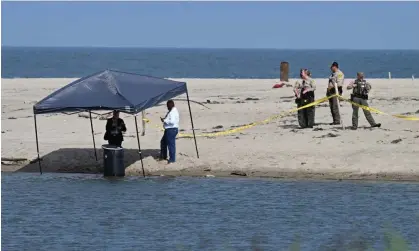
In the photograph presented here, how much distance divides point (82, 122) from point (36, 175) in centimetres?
637

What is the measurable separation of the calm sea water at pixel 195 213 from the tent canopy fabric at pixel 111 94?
58.9 inches

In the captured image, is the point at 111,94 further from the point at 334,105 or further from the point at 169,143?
the point at 334,105

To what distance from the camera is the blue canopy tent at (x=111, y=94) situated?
68.1 feet

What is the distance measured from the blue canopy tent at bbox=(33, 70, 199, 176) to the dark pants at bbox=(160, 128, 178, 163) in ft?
2.46

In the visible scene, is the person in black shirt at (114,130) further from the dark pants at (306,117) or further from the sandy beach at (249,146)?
the dark pants at (306,117)

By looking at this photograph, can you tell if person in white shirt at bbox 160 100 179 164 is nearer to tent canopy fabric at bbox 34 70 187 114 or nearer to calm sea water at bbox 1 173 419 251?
tent canopy fabric at bbox 34 70 187 114

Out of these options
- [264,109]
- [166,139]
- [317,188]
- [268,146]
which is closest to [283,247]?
[317,188]

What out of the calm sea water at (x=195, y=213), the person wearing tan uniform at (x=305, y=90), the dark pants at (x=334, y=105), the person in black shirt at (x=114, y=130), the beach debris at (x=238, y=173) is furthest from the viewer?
the dark pants at (x=334, y=105)

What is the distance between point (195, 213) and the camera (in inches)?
725

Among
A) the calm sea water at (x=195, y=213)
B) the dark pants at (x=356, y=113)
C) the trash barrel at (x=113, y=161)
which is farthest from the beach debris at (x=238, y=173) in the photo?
the dark pants at (x=356, y=113)

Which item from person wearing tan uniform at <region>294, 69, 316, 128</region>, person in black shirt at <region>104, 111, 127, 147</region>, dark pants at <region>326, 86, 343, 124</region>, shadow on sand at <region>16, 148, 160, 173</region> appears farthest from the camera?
dark pants at <region>326, 86, 343, 124</region>


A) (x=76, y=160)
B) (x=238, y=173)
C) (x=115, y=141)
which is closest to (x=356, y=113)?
(x=238, y=173)

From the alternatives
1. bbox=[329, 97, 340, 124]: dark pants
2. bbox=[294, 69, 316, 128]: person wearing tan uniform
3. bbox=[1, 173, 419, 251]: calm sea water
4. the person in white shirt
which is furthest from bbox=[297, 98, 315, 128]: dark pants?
the person in white shirt

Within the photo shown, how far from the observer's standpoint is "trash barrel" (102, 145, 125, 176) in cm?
2172
